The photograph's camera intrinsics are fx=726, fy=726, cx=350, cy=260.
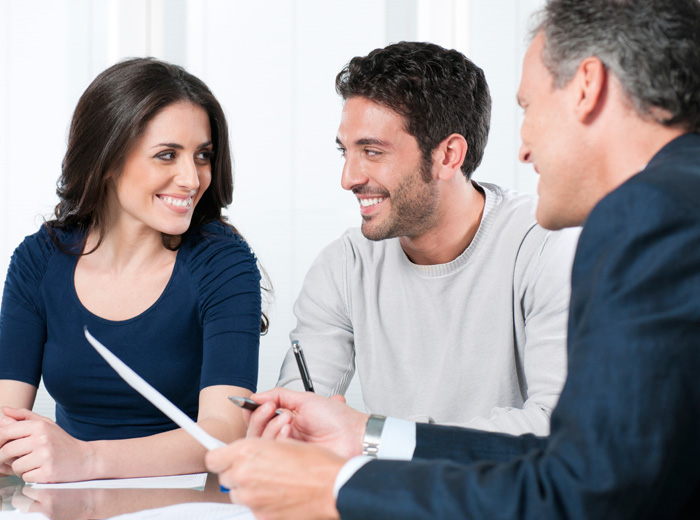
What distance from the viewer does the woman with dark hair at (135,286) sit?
5.60 ft

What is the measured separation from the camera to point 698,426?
0.64 meters

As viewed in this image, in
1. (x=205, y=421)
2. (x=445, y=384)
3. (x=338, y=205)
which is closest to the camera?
(x=205, y=421)

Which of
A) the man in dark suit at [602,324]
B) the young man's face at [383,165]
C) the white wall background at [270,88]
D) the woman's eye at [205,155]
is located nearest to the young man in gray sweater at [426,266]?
the young man's face at [383,165]

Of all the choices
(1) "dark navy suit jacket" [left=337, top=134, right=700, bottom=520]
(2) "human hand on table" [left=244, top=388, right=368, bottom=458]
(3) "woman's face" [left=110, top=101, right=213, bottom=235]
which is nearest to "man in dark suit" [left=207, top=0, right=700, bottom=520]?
(1) "dark navy suit jacket" [left=337, top=134, right=700, bottom=520]

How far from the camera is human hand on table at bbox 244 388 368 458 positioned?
116 centimetres

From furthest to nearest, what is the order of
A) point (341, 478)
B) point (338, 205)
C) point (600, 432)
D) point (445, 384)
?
point (338, 205), point (445, 384), point (341, 478), point (600, 432)

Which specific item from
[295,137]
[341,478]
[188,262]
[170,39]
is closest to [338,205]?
[295,137]

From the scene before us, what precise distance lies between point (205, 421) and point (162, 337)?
0.31m

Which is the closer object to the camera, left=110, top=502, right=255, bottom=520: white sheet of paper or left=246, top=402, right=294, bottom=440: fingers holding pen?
left=110, top=502, right=255, bottom=520: white sheet of paper

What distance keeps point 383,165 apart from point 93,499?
1.08 metres

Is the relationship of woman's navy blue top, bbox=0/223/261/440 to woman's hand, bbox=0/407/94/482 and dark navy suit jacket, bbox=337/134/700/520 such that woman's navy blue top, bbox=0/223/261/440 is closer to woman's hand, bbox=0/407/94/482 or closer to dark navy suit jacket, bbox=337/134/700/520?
woman's hand, bbox=0/407/94/482

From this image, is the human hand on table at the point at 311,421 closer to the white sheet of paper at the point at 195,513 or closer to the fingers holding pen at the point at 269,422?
the fingers holding pen at the point at 269,422

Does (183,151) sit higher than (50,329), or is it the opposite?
(183,151)

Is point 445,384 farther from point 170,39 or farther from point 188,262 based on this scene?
point 170,39
